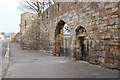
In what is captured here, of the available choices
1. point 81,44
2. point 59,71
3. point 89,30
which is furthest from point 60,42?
point 59,71

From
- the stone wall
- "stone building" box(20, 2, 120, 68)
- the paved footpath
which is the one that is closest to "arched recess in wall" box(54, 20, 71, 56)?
"stone building" box(20, 2, 120, 68)

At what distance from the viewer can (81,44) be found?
41.5 ft

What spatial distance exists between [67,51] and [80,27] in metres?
4.33

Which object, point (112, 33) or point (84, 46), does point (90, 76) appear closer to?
point (112, 33)

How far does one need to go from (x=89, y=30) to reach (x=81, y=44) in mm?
1737

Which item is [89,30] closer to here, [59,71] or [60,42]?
[59,71]

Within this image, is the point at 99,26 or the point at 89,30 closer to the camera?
the point at 99,26

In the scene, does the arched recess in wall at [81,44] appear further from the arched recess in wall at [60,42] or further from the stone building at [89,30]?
the arched recess in wall at [60,42]

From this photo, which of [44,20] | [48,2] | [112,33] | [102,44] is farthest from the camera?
[48,2]

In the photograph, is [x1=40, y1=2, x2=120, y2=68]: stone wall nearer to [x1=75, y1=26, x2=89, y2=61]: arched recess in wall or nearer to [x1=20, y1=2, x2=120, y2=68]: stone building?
[x1=20, y1=2, x2=120, y2=68]: stone building

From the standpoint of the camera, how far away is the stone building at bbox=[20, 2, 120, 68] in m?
9.17

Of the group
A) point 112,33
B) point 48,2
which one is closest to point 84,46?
point 112,33

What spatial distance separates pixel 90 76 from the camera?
25.0ft

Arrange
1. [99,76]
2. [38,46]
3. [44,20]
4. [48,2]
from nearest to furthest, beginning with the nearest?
[99,76] → [44,20] → [38,46] → [48,2]
